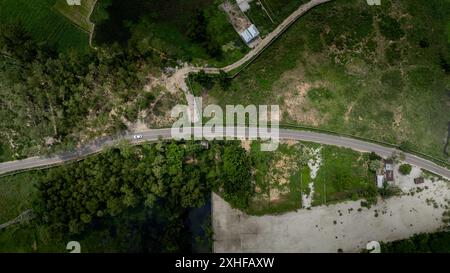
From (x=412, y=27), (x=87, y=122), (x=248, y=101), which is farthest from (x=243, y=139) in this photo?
(x=412, y=27)

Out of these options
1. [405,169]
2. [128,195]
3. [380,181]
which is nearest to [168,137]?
[128,195]

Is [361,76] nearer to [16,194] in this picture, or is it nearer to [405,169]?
[405,169]

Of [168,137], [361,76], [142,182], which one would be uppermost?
[361,76]

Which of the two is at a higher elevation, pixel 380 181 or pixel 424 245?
pixel 380 181

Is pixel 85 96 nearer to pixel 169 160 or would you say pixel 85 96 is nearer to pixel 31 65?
pixel 31 65

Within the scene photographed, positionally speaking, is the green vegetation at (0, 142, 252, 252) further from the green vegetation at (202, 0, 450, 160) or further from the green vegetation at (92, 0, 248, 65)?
the green vegetation at (92, 0, 248, 65)

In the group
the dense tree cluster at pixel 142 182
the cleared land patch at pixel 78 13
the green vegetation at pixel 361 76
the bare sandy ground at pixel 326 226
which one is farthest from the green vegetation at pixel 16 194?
the green vegetation at pixel 361 76

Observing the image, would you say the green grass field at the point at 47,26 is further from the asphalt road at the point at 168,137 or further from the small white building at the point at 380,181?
the small white building at the point at 380,181

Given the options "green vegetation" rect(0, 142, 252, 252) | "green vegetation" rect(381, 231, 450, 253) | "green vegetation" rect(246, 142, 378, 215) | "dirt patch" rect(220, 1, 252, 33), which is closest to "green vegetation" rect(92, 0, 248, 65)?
"dirt patch" rect(220, 1, 252, 33)
